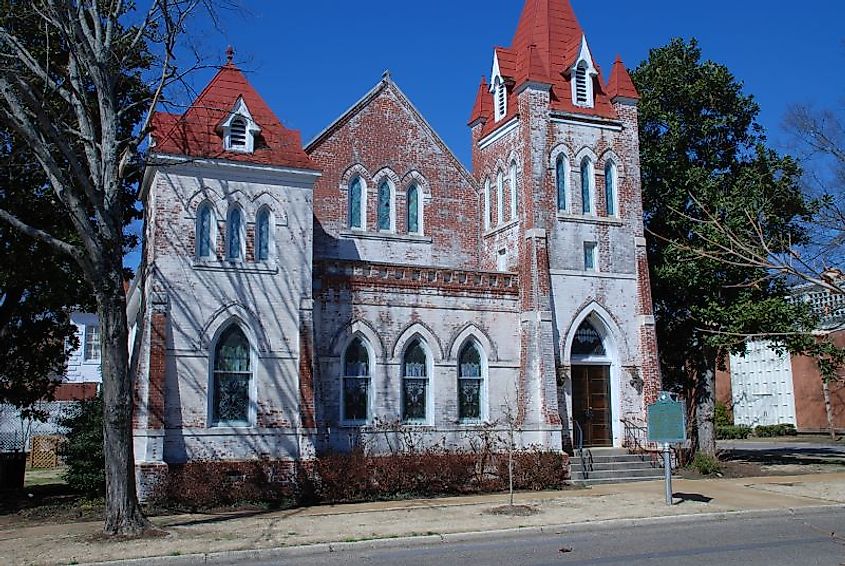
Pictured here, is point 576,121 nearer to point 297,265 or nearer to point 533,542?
point 297,265

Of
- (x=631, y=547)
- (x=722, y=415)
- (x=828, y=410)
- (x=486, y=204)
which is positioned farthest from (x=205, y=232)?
(x=722, y=415)

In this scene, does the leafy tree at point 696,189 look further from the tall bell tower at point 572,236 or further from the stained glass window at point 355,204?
the stained glass window at point 355,204

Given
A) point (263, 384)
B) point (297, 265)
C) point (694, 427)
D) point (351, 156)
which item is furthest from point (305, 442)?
point (694, 427)

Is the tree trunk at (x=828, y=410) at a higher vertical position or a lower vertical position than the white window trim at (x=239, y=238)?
lower

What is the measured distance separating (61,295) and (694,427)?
20.4 metres

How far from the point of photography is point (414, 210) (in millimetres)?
25859

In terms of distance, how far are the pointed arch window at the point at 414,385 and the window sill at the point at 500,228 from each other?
5004 mm

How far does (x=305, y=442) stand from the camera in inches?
755

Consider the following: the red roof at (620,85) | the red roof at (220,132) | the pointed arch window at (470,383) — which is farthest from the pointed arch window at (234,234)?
the red roof at (620,85)

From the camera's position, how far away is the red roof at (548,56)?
80.5 feet

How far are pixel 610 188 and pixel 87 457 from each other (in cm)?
1640

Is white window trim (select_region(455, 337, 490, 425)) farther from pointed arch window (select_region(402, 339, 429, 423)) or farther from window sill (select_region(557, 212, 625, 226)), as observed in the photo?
window sill (select_region(557, 212, 625, 226))

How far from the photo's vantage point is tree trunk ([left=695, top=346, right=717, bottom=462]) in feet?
85.9

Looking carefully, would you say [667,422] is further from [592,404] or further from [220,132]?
[220,132]
